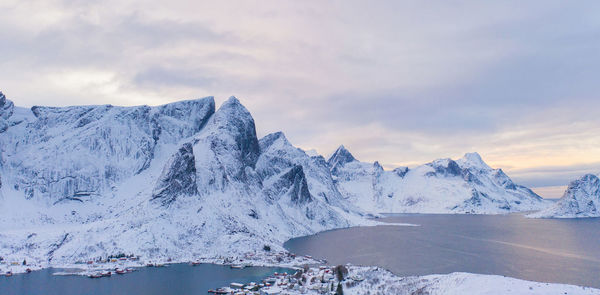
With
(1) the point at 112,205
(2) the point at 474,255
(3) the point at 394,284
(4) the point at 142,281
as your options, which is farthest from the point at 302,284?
(1) the point at 112,205

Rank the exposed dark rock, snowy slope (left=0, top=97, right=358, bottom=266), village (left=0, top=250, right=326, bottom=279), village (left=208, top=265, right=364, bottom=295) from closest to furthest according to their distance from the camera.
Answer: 1. village (left=208, top=265, right=364, bottom=295)
2. village (left=0, top=250, right=326, bottom=279)
3. snowy slope (left=0, top=97, right=358, bottom=266)
4. the exposed dark rock

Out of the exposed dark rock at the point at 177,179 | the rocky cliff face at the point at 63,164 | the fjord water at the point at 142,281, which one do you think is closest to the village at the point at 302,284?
the fjord water at the point at 142,281

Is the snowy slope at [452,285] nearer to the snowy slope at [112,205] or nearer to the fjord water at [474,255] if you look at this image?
the fjord water at [474,255]

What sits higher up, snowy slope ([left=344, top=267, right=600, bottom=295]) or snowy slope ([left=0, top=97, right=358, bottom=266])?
snowy slope ([left=0, top=97, right=358, bottom=266])

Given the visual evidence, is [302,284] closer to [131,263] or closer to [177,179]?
[131,263]

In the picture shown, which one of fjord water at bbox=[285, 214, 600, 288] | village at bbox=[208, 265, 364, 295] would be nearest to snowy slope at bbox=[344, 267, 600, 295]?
village at bbox=[208, 265, 364, 295]

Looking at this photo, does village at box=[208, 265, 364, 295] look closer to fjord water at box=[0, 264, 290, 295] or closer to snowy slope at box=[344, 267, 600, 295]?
snowy slope at box=[344, 267, 600, 295]

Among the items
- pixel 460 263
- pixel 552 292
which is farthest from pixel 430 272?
pixel 552 292
